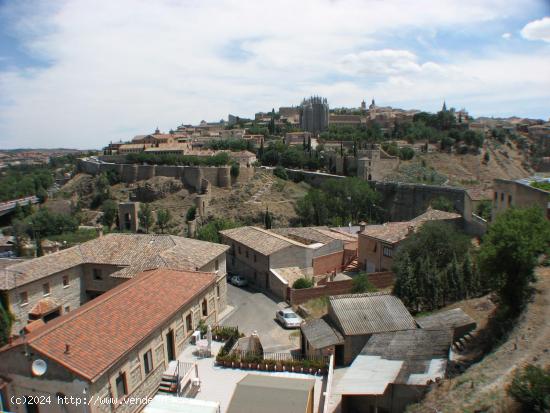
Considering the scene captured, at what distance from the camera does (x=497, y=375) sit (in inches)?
436

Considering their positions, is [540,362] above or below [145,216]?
above

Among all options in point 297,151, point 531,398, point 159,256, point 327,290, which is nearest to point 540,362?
point 531,398

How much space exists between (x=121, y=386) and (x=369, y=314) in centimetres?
1017

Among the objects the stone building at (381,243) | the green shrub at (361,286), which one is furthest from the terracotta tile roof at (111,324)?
the stone building at (381,243)

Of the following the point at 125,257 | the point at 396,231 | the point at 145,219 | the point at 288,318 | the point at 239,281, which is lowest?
the point at 145,219

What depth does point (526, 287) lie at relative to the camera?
53.3 ft

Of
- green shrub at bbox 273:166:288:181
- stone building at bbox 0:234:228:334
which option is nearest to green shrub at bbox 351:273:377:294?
stone building at bbox 0:234:228:334

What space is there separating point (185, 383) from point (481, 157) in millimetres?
84632

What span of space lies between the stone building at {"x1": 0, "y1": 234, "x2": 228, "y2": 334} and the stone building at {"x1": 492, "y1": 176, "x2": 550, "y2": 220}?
17926mm

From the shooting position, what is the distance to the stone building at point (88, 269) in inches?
824

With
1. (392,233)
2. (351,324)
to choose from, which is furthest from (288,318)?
(392,233)

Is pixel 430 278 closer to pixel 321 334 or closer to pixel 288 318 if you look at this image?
pixel 321 334

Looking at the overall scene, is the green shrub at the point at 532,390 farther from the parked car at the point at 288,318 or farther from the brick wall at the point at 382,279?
the brick wall at the point at 382,279

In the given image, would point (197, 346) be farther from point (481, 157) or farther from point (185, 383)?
point (481, 157)
